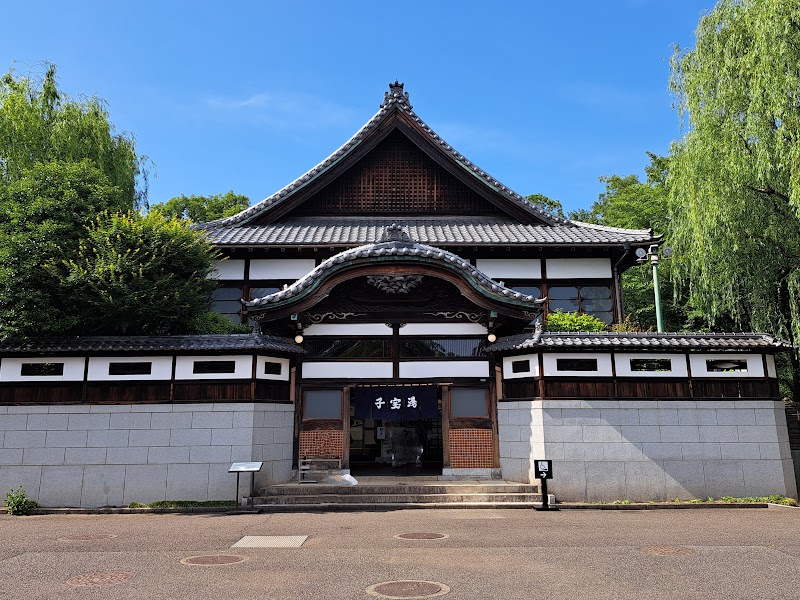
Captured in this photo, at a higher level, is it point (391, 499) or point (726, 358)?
point (726, 358)

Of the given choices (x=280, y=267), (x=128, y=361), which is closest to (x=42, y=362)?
(x=128, y=361)

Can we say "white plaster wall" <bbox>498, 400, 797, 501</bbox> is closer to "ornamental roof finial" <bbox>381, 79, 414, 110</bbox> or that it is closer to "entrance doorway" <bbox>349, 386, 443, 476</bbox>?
"entrance doorway" <bbox>349, 386, 443, 476</bbox>

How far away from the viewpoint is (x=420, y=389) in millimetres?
16562

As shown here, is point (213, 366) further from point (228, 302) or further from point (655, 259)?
point (655, 259)

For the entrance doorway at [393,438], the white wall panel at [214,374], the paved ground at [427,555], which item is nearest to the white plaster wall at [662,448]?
the paved ground at [427,555]

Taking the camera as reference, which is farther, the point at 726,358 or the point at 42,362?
the point at 726,358

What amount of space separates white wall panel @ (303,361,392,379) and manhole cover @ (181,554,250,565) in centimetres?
791

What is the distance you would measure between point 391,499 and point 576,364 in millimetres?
6049

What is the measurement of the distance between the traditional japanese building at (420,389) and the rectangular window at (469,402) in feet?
0.14

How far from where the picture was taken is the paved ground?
696 centimetres

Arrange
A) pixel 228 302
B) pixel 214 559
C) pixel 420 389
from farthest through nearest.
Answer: pixel 228 302
pixel 420 389
pixel 214 559

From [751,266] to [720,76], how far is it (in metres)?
6.20

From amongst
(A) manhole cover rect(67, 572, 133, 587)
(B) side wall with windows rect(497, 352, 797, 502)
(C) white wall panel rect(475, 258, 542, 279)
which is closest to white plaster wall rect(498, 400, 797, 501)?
(B) side wall with windows rect(497, 352, 797, 502)

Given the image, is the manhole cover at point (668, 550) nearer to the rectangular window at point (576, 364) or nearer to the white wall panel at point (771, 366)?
the rectangular window at point (576, 364)
